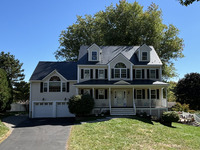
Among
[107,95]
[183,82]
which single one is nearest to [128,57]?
[107,95]

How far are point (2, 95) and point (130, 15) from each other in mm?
24680

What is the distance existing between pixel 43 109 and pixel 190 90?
85.4 feet

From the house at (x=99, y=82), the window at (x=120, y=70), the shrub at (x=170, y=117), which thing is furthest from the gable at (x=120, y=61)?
the shrub at (x=170, y=117)

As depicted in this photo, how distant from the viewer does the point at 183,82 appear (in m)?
35.8

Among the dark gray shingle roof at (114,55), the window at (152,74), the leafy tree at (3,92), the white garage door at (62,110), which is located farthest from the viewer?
the dark gray shingle roof at (114,55)

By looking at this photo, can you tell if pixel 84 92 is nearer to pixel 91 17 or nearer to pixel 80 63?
pixel 80 63

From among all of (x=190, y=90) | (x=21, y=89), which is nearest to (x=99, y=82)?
(x=21, y=89)

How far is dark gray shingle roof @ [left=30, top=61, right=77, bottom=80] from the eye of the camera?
2306cm

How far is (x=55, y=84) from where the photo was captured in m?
22.6

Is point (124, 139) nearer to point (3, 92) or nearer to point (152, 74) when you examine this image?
point (152, 74)

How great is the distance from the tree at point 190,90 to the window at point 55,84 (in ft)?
78.4

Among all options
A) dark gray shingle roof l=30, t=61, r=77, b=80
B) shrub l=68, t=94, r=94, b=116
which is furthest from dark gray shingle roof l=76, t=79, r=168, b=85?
dark gray shingle roof l=30, t=61, r=77, b=80

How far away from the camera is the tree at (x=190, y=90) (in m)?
33.8

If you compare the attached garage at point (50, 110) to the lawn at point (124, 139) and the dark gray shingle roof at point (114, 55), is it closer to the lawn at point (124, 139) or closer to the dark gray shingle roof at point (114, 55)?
the dark gray shingle roof at point (114, 55)
